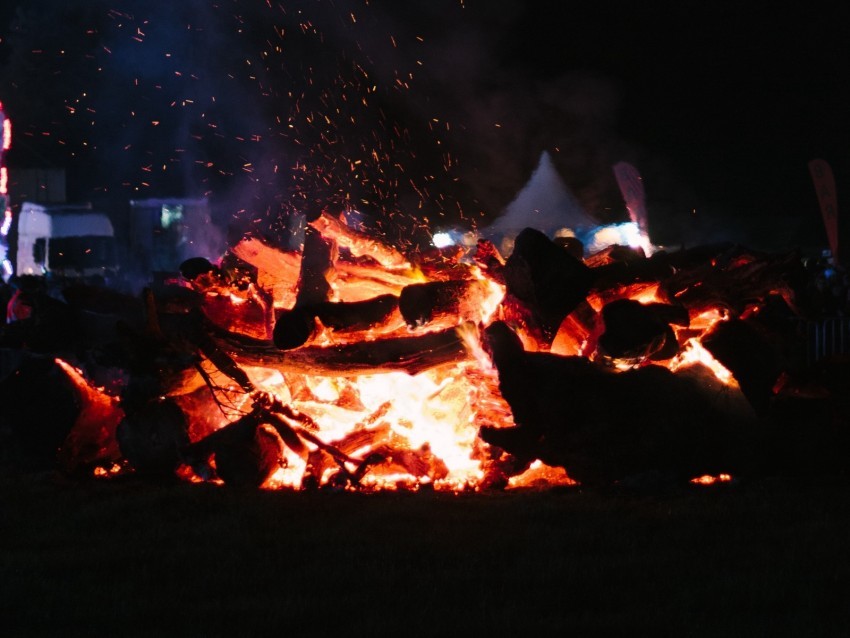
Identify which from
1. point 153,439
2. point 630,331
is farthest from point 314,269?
point 630,331

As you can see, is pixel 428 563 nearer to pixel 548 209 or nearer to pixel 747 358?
pixel 747 358

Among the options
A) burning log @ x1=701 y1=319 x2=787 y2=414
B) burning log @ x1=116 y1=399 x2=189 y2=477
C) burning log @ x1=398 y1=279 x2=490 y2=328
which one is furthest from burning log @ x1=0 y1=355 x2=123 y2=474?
burning log @ x1=701 y1=319 x2=787 y2=414

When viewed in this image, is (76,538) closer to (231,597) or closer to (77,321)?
(231,597)

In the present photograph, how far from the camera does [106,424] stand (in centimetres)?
792

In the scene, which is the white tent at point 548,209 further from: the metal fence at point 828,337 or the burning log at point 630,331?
the burning log at point 630,331

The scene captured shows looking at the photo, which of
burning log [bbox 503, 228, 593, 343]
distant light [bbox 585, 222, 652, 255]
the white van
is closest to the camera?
burning log [bbox 503, 228, 593, 343]

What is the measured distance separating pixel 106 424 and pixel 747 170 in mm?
26847

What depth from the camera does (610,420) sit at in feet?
21.5

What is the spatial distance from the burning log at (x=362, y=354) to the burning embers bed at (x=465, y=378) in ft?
0.05

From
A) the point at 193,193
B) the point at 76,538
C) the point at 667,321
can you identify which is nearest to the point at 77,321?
the point at 76,538

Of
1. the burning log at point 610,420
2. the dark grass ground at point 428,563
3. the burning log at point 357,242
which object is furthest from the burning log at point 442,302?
the dark grass ground at point 428,563

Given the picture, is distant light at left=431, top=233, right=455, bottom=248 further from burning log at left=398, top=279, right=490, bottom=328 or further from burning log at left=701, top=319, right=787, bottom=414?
burning log at left=701, top=319, right=787, bottom=414

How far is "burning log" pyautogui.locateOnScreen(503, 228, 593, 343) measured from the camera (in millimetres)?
6703

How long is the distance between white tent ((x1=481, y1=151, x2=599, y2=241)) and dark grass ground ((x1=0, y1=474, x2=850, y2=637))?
17807 mm
